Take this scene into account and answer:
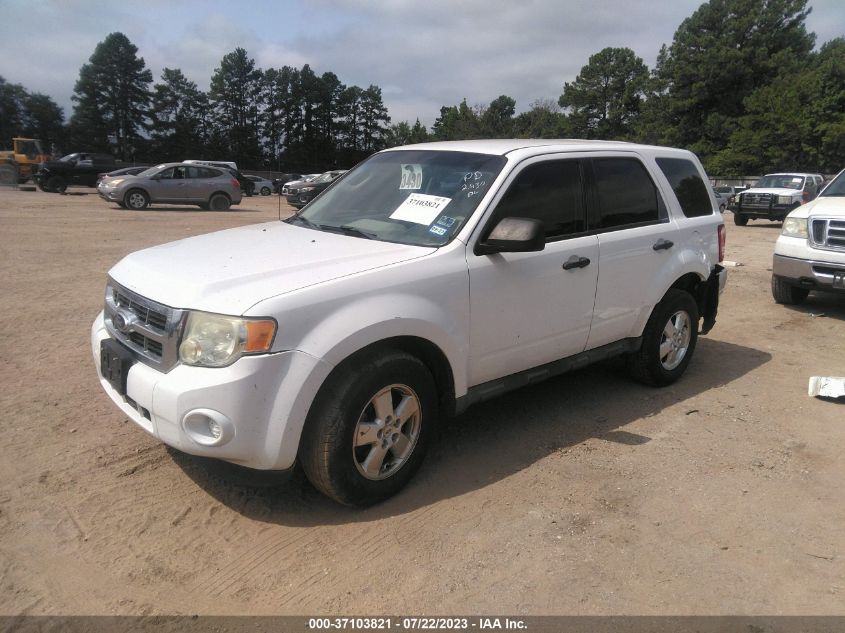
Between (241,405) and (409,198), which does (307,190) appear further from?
(241,405)

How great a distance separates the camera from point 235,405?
2670 mm

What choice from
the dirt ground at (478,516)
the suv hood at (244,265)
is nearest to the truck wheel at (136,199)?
the dirt ground at (478,516)

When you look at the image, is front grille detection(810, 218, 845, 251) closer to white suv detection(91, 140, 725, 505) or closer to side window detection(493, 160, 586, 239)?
white suv detection(91, 140, 725, 505)

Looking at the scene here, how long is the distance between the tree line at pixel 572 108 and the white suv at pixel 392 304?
5301cm

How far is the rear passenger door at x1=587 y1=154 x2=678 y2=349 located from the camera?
167 inches

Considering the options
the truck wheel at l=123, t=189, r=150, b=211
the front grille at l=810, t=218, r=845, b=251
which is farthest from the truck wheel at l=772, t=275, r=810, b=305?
the truck wheel at l=123, t=189, r=150, b=211

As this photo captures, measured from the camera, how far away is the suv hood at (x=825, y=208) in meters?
7.21

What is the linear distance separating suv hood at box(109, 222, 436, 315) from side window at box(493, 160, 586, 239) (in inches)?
28.4

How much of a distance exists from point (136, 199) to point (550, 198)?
20.5m

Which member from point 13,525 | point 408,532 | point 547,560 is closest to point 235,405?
point 408,532

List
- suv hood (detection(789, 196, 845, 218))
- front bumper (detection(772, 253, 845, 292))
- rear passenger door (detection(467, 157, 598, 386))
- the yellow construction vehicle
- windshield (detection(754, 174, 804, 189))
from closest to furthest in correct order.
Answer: rear passenger door (detection(467, 157, 598, 386)) → front bumper (detection(772, 253, 845, 292)) → suv hood (detection(789, 196, 845, 218)) → windshield (detection(754, 174, 804, 189)) → the yellow construction vehicle

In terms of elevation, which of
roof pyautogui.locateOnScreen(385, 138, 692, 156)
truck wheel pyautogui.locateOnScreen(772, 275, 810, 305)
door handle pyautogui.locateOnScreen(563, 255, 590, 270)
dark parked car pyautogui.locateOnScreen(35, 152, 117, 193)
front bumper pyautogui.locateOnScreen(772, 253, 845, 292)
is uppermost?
dark parked car pyautogui.locateOnScreen(35, 152, 117, 193)

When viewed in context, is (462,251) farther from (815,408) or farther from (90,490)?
(815,408)

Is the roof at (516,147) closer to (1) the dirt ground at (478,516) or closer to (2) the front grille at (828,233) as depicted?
(1) the dirt ground at (478,516)
